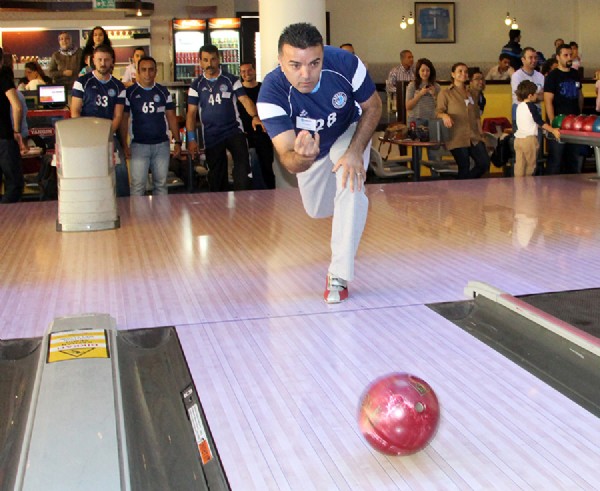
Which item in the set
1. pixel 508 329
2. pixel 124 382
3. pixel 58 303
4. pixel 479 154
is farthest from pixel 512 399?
pixel 479 154

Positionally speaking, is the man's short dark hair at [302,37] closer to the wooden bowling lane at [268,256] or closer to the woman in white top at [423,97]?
the wooden bowling lane at [268,256]

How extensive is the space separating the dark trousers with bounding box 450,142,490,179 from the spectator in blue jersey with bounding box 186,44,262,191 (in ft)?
6.44

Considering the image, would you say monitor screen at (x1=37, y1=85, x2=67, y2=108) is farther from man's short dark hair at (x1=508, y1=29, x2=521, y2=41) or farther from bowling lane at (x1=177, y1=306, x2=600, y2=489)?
man's short dark hair at (x1=508, y1=29, x2=521, y2=41)

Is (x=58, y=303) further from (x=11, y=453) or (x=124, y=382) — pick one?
(x=11, y=453)

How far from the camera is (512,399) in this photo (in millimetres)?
2557

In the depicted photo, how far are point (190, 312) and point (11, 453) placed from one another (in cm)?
137

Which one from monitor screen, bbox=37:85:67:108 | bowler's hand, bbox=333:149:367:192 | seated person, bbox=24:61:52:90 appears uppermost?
seated person, bbox=24:61:52:90

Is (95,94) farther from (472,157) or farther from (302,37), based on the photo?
(302,37)


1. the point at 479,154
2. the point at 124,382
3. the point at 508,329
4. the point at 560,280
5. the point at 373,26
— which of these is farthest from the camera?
the point at 373,26

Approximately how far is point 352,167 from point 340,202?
0.67 ft

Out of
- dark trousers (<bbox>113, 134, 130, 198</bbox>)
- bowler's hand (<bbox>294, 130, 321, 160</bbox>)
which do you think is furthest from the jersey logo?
dark trousers (<bbox>113, 134, 130, 198</bbox>)

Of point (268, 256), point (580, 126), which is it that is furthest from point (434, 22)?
point (268, 256)

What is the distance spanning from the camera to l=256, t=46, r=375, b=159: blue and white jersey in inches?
131

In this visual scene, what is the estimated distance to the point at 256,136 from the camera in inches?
313
